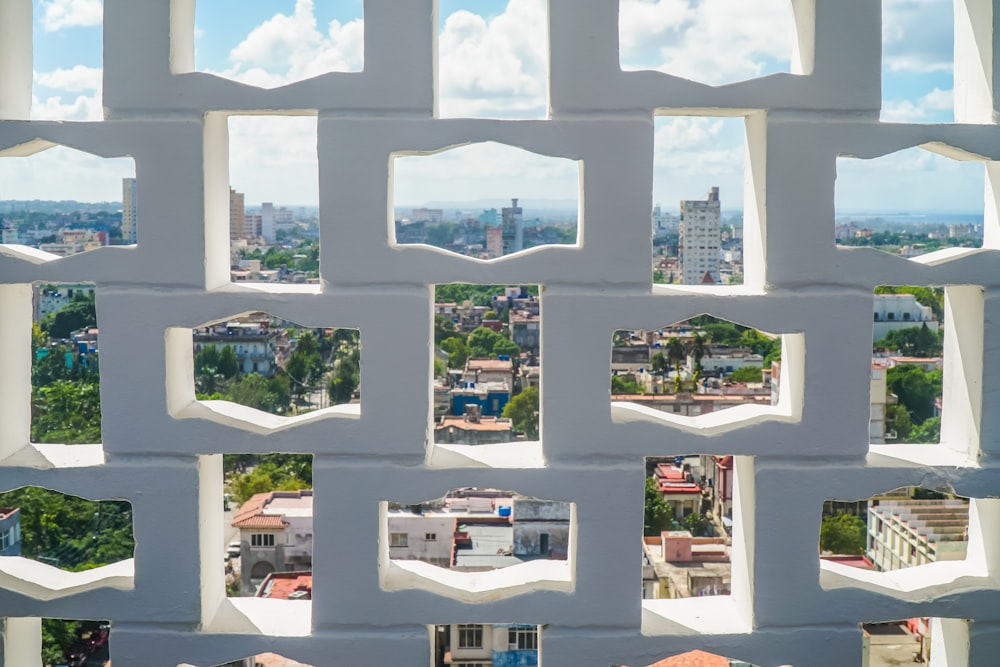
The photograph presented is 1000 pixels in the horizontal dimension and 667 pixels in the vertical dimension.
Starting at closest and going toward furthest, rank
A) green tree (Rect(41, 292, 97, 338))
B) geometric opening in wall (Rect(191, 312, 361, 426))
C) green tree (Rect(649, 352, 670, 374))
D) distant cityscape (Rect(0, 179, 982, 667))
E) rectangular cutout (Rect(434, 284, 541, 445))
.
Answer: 1. distant cityscape (Rect(0, 179, 982, 667))
2. green tree (Rect(41, 292, 97, 338))
3. geometric opening in wall (Rect(191, 312, 361, 426))
4. rectangular cutout (Rect(434, 284, 541, 445))
5. green tree (Rect(649, 352, 670, 374))

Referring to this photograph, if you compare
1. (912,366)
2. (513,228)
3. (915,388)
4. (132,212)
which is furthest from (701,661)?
(513,228)

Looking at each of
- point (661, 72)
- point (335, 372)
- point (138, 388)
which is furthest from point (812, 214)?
point (335, 372)

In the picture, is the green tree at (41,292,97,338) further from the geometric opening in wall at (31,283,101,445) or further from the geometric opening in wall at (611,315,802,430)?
the geometric opening in wall at (611,315,802,430)

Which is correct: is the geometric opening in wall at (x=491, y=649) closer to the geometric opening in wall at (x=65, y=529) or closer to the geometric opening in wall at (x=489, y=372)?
the geometric opening in wall at (x=65, y=529)

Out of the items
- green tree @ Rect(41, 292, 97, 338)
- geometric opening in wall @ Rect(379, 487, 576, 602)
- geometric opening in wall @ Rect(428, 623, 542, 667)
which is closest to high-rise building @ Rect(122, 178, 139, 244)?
geometric opening in wall @ Rect(379, 487, 576, 602)

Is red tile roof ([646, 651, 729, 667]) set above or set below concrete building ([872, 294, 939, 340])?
below

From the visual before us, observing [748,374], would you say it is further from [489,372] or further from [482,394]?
[482,394]
